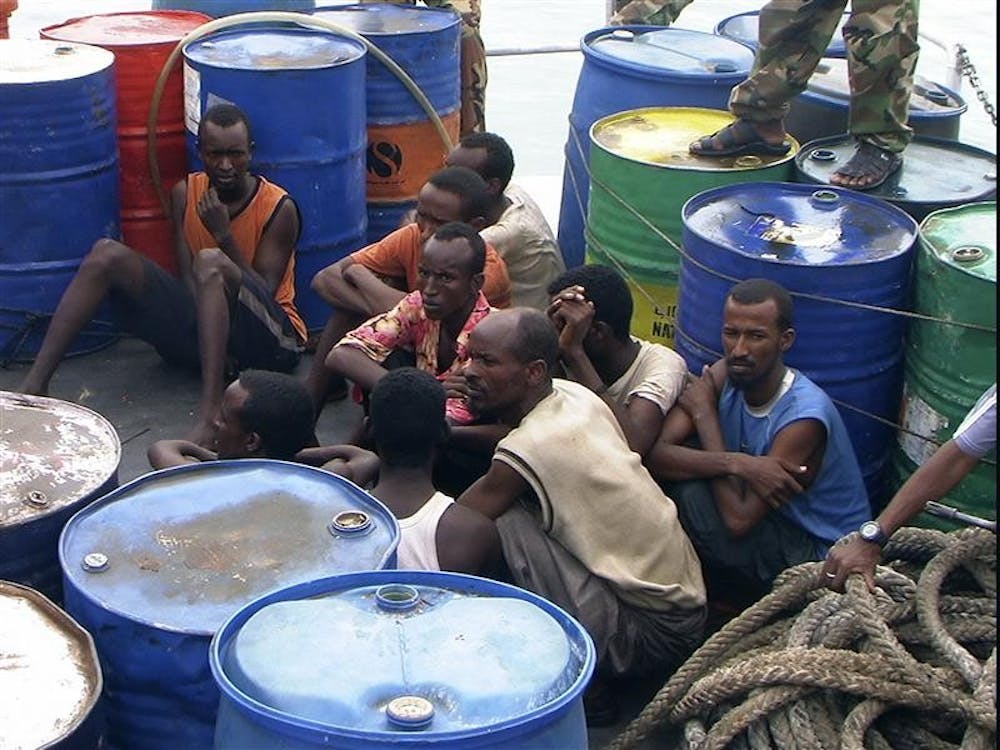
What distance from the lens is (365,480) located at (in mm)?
3822

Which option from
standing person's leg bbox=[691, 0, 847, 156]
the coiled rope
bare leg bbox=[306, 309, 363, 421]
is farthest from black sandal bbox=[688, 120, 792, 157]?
the coiled rope

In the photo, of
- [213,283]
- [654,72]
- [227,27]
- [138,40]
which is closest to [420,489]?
[213,283]

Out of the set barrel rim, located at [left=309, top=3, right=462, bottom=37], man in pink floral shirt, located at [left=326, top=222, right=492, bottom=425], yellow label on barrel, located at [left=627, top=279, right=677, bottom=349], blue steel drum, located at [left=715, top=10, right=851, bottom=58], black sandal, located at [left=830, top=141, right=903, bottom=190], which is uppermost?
barrel rim, located at [left=309, top=3, right=462, bottom=37]

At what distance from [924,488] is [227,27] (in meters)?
3.34

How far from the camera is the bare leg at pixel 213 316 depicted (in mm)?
4742

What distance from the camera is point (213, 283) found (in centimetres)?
478

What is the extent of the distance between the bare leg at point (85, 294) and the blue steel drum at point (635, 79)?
1731 mm

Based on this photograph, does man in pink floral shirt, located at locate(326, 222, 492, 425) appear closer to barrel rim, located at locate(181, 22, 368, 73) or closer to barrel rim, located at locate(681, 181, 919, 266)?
barrel rim, located at locate(681, 181, 919, 266)

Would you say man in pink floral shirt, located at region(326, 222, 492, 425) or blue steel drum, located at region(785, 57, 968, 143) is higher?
blue steel drum, located at region(785, 57, 968, 143)

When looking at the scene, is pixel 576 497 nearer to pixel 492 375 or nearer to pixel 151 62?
pixel 492 375

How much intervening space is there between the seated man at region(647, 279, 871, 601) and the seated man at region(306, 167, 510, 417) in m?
0.94

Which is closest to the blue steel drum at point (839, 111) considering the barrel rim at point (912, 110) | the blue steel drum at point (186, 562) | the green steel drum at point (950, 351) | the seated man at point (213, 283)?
the barrel rim at point (912, 110)

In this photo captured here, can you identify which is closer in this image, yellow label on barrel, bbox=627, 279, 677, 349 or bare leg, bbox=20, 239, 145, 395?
bare leg, bbox=20, 239, 145, 395

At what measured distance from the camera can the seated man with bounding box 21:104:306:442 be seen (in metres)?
4.77
